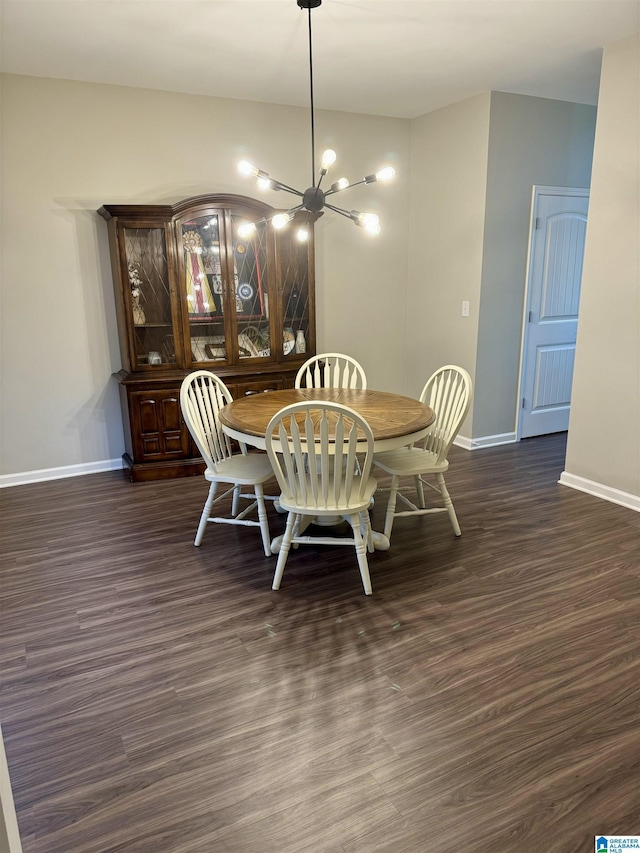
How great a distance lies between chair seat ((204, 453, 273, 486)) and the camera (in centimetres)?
304

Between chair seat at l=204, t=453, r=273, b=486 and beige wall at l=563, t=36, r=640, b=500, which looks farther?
beige wall at l=563, t=36, r=640, b=500

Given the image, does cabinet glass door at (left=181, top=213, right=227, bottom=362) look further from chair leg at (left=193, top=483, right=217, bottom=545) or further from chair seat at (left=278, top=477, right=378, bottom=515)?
chair seat at (left=278, top=477, right=378, bottom=515)

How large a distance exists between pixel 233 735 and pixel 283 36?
3421 millimetres

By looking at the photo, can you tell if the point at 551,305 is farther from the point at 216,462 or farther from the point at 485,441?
the point at 216,462

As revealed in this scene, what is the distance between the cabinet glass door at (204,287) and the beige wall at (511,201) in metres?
2.05

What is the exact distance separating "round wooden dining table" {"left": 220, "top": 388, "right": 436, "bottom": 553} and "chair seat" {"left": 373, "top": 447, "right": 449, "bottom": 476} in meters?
0.26

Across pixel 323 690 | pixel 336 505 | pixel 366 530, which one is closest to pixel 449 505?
pixel 366 530

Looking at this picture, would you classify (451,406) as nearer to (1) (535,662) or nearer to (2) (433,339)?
(1) (535,662)

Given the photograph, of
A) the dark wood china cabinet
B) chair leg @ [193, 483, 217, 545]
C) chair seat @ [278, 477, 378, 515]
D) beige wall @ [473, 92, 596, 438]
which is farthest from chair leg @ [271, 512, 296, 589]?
beige wall @ [473, 92, 596, 438]

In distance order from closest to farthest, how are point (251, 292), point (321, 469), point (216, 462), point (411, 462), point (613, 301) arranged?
point (321, 469) < point (411, 462) < point (216, 462) < point (613, 301) < point (251, 292)

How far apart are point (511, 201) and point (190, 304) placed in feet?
8.58

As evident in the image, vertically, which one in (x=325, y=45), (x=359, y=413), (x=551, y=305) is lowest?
(x=359, y=413)

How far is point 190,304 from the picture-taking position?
427cm

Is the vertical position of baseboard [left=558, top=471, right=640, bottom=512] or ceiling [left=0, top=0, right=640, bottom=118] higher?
ceiling [left=0, top=0, right=640, bottom=118]
